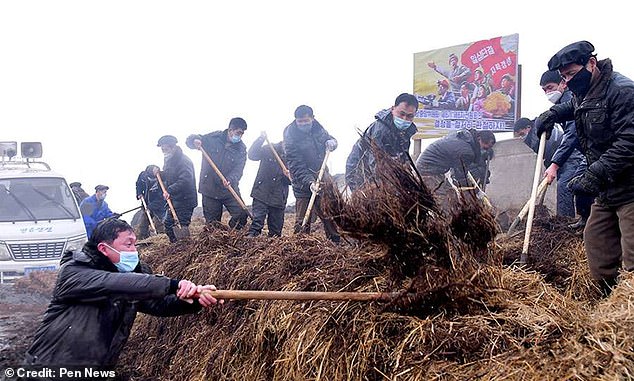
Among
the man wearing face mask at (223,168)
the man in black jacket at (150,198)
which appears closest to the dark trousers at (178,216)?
the man wearing face mask at (223,168)

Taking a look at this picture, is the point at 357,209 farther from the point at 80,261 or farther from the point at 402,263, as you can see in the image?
the point at 80,261

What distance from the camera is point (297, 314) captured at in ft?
12.2

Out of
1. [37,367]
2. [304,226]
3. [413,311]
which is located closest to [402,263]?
[413,311]

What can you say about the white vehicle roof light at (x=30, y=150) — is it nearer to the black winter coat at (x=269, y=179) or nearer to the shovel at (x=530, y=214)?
the black winter coat at (x=269, y=179)

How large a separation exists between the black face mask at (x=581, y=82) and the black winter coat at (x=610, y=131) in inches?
1.9

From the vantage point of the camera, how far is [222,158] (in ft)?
29.2

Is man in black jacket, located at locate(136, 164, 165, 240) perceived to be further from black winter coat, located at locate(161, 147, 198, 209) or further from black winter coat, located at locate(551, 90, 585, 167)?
black winter coat, located at locate(551, 90, 585, 167)

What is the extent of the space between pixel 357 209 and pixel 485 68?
9.03 m

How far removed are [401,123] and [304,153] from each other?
6.29ft

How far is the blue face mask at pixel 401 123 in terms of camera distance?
5930 millimetres

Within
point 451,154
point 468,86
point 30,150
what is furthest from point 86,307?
point 468,86

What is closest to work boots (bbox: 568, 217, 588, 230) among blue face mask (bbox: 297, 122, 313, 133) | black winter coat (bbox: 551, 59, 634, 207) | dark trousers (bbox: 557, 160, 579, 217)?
dark trousers (bbox: 557, 160, 579, 217)

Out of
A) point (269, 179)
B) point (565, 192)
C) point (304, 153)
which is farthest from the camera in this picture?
point (269, 179)

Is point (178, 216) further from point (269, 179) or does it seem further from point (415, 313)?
point (415, 313)
